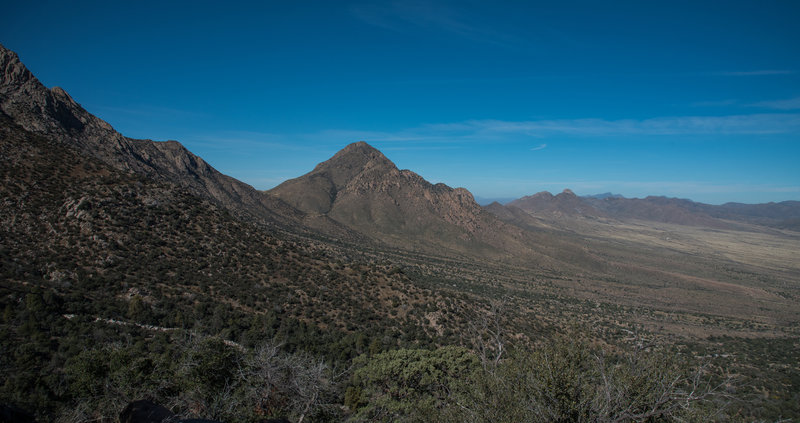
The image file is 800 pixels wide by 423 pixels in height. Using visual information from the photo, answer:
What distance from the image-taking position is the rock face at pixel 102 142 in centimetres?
4744

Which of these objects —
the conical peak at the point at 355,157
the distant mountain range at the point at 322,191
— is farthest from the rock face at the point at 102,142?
the conical peak at the point at 355,157

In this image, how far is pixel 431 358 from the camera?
21.1 meters

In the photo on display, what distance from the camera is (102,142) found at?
2440 inches

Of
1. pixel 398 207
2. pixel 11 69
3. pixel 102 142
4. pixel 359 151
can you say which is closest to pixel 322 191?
pixel 398 207

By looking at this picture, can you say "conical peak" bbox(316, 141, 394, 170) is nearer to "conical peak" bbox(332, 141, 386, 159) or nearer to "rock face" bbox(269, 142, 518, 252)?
"conical peak" bbox(332, 141, 386, 159)

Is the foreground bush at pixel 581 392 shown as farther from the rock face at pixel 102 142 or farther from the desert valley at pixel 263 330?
the rock face at pixel 102 142

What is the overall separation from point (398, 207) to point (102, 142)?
96.4 metres

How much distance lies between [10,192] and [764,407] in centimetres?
6277

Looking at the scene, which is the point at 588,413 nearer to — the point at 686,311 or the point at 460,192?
the point at 686,311

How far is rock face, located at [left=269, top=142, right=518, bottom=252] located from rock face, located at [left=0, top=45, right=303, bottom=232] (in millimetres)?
31360

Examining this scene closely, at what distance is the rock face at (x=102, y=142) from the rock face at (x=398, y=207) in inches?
1235

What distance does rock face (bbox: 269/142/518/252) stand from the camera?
406 feet

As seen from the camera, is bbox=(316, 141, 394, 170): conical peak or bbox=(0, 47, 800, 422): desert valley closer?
bbox=(0, 47, 800, 422): desert valley

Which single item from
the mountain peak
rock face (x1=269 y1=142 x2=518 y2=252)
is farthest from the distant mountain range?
rock face (x1=269 y1=142 x2=518 y2=252)
